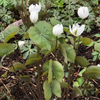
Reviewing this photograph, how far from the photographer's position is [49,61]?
1.98 ft

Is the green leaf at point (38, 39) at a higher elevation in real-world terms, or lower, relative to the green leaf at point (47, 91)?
higher

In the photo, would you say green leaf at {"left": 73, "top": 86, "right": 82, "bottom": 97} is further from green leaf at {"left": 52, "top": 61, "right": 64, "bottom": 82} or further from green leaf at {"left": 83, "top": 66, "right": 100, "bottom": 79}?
green leaf at {"left": 52, "top": 61, "right": 64, "bottom": 82}

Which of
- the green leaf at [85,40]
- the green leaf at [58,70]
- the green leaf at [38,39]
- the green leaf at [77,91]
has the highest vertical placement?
the green leaf at [38,39]

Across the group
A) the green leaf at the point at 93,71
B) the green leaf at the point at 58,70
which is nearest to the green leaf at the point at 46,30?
the green leaf at the point at 58,70

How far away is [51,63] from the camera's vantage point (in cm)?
58

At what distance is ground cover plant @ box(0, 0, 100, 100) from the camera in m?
0.58

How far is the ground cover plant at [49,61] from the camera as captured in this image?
1.91 ft

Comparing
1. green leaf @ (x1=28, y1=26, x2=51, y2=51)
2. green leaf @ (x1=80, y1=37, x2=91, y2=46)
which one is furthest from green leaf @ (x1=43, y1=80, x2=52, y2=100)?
green leaf @ (x1=80, y1=37, x2=91, y2=46)

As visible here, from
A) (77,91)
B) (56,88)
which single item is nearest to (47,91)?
(56,88)

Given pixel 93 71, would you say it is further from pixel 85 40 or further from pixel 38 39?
pixel 38 39

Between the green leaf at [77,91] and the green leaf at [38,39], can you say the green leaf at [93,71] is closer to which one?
the green leaf at [77,91]

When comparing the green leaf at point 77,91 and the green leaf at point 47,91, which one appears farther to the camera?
the green leaf at point 77,91

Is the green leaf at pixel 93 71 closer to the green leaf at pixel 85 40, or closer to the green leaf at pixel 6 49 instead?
the green leaf at pixel 85 40

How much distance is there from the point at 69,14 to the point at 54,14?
0.20 metres
